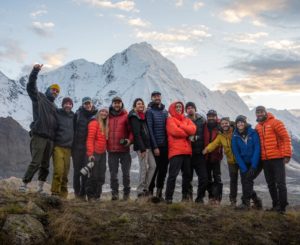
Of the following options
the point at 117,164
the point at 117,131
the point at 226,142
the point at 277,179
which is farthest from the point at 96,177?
the point at 277,179

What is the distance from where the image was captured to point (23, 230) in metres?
7.73

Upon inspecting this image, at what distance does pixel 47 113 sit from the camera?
11000 millimetres

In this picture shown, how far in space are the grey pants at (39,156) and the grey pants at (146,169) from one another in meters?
2.46

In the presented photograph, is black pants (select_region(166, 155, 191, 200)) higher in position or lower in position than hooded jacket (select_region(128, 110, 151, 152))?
lower

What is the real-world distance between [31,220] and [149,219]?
8.23 feet

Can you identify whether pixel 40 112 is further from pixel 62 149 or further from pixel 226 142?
pixel 226 142

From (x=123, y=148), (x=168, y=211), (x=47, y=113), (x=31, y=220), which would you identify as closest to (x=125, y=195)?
(x=123, y=148)

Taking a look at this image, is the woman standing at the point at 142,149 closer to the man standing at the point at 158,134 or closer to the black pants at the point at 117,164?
the man standing at the point at 158,134

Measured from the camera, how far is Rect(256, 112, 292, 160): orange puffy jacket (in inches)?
425

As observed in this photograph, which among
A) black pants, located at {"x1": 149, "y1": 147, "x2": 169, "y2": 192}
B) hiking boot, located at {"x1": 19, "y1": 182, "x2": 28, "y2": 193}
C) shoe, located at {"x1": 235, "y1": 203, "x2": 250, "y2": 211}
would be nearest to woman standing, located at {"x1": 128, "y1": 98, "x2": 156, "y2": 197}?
black pants, located at {"x1": 149, "y1": 147, "x2": 169, "y2": 192}

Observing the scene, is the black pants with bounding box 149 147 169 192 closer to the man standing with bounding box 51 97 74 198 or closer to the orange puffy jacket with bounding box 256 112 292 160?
the man standing with bounding box 51 97 74 198

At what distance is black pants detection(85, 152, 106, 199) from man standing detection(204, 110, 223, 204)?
3072mm

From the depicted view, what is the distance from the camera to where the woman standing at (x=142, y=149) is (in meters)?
11.2

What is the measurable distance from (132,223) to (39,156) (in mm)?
3393
